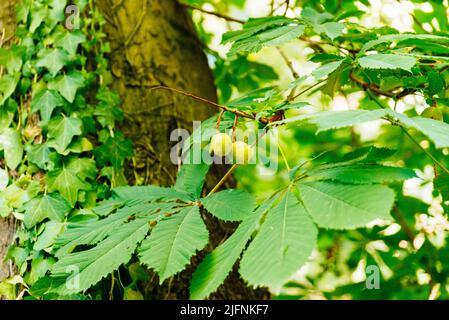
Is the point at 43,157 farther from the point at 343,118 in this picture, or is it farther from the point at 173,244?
the point at 343,118

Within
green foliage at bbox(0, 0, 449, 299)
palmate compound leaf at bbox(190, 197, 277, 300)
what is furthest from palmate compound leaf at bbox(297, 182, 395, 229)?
palmate compound leaf at bbox(190, 197, 277, 300)

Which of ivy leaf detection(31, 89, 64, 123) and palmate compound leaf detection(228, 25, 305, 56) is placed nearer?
palmate compound leaf detection(228, 25, 305, 56)

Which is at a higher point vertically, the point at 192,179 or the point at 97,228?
the point at 192,179

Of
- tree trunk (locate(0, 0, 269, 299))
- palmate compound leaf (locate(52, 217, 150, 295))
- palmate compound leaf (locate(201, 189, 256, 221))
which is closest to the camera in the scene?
palmate compound leaf (locate(52, 217, 150, 295))

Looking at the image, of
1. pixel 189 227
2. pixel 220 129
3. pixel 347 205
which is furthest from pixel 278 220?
pixel 220 129

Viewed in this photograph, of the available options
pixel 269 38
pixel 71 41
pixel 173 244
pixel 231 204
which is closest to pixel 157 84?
pixel 71 41

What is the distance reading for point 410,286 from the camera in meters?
2.12

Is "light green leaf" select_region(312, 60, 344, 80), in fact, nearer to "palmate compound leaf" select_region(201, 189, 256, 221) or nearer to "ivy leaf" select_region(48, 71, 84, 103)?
"palmate compound leaf" select_region(201, 189, 256, 221)

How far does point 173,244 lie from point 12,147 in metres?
0.78

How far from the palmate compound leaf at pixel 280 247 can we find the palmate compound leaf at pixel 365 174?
96mm

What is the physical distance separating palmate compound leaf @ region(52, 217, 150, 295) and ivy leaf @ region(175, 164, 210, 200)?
0.19m

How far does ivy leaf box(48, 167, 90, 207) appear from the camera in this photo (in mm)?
1304

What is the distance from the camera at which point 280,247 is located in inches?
28.3
